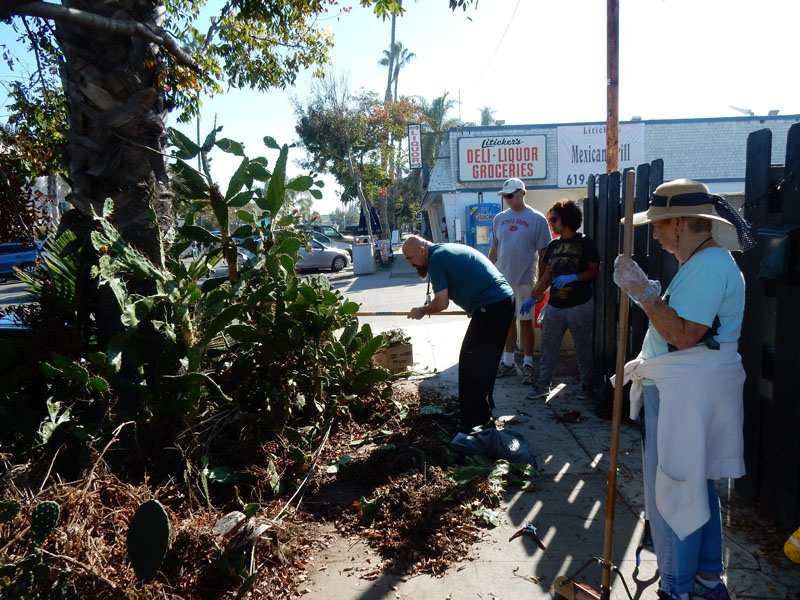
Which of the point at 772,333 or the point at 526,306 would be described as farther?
the point at 526,306

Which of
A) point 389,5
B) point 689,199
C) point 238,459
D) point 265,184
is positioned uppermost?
point 389,5

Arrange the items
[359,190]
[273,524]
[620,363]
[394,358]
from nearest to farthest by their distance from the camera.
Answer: [620,363], [273,524], [394,358], [359,190]

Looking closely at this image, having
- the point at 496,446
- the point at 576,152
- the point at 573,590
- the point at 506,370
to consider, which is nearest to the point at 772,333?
the point at 573,590

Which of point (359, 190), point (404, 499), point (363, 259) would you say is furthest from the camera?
point (359, 190)

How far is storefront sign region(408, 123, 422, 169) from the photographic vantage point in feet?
80.7

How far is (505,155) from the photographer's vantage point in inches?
830

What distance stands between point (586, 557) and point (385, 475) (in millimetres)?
1373

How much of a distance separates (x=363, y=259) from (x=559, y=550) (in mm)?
19301

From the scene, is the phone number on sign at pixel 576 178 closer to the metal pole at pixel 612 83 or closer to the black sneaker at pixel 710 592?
the metal pole at pixel 612 83

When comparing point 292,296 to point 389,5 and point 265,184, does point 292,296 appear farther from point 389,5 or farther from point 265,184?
point 389,5

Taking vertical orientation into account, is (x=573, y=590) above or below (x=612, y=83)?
below

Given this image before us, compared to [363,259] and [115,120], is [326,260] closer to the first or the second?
[363,259]

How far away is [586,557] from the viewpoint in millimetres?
3068

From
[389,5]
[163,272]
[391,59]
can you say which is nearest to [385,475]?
[163,272]
